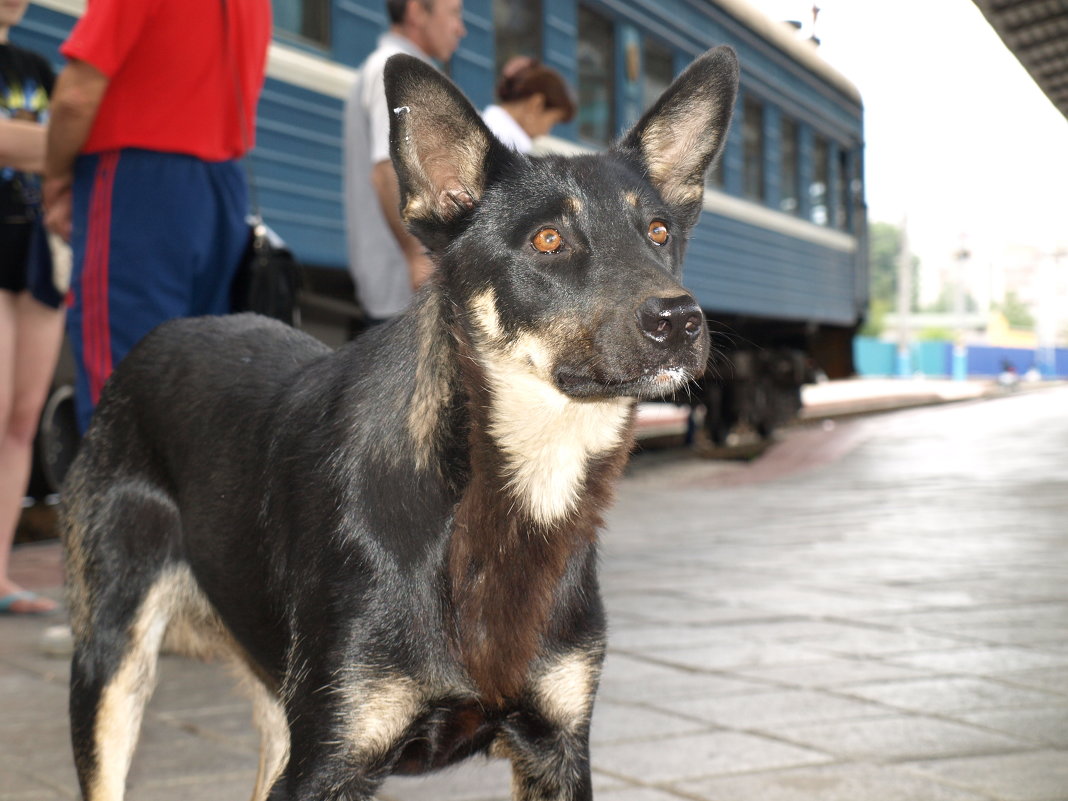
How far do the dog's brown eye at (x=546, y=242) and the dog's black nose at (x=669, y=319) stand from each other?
26 cm

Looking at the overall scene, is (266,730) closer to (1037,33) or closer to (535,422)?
(535,422)

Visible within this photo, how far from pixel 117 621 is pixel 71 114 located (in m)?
1.44

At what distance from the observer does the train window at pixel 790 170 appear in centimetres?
1400

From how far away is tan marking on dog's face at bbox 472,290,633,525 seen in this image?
92.0 inches

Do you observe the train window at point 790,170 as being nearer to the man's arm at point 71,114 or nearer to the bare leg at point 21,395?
the bare leg at point 21,395

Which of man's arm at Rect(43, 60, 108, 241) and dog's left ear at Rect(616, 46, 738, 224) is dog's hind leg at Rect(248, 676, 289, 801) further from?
man's arm at Rect(43, 60, 108, 241)

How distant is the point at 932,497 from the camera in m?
8.66

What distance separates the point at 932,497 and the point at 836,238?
792 centimetres

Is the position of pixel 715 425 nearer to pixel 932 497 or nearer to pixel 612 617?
pixel 932 497

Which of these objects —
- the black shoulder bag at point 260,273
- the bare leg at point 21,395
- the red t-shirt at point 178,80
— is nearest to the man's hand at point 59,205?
the red t-shirt at point 178,80

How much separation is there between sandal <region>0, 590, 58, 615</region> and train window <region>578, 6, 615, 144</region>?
229 inches

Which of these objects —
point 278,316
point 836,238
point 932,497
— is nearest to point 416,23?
point 278,316

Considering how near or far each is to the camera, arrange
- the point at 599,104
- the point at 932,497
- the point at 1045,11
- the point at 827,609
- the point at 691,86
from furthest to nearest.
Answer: the point at 599,104 < the point at 932,497 < the point at 1045,11 < the point at 827,609 < the point at 691,86

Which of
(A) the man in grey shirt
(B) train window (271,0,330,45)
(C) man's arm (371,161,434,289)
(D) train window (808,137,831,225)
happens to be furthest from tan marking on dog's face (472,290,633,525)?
(D) train window (808,137,831,225)
